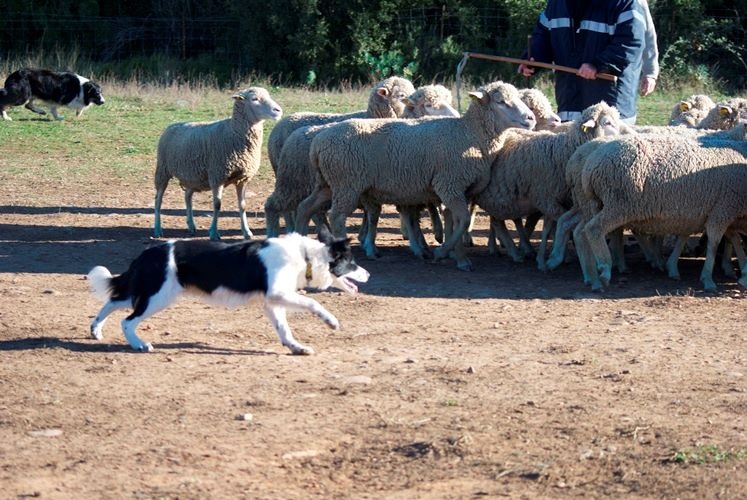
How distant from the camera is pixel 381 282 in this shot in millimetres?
10977

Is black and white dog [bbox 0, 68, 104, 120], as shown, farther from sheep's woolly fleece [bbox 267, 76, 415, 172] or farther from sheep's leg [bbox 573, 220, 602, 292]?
sheep's leg [bbox 573, 220, 602, 292]

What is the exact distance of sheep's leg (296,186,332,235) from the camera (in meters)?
12.3

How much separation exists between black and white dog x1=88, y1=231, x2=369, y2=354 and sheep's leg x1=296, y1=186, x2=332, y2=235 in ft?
12.8

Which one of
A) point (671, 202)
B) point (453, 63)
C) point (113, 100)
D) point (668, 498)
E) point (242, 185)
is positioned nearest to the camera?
point (668, 498)

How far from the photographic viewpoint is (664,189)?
34.2ft

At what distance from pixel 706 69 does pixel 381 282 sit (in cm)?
2215

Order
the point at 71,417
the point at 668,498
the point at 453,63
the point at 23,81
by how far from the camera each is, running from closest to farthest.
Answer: the point at 668,498 → the point at 71,417 → the point at 23,81 → the point at 453,63

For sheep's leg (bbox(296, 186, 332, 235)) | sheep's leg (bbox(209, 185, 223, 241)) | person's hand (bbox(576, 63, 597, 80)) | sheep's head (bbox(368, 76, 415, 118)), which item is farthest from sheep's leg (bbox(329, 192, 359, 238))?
person's hand (bbox(576, 63, 597, 80))

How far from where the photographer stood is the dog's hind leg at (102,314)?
8.45 metres

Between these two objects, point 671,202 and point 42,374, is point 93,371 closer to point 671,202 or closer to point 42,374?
point 42,374

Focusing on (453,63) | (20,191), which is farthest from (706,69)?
(20,191)

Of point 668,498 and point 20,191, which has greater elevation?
point 668,498

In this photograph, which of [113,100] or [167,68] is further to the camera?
[167,68]

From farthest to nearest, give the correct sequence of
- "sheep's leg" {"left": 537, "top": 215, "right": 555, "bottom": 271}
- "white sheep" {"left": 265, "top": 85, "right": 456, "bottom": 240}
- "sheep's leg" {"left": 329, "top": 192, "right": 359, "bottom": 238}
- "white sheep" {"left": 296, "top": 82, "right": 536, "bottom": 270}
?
"white sheep" {"left": 265, "top": 85, "right": 456, "bottom": 240}, "sheep's leg" {"left": 329, "top": 192, "right": 359, "bottom": 238}, "white sheep" {"left": 296, "top": 82, "right": 536, "bottom": 270}, "sheep's leg" {"left": 537, "top": 215, "right": 555, "bottom": 271}
